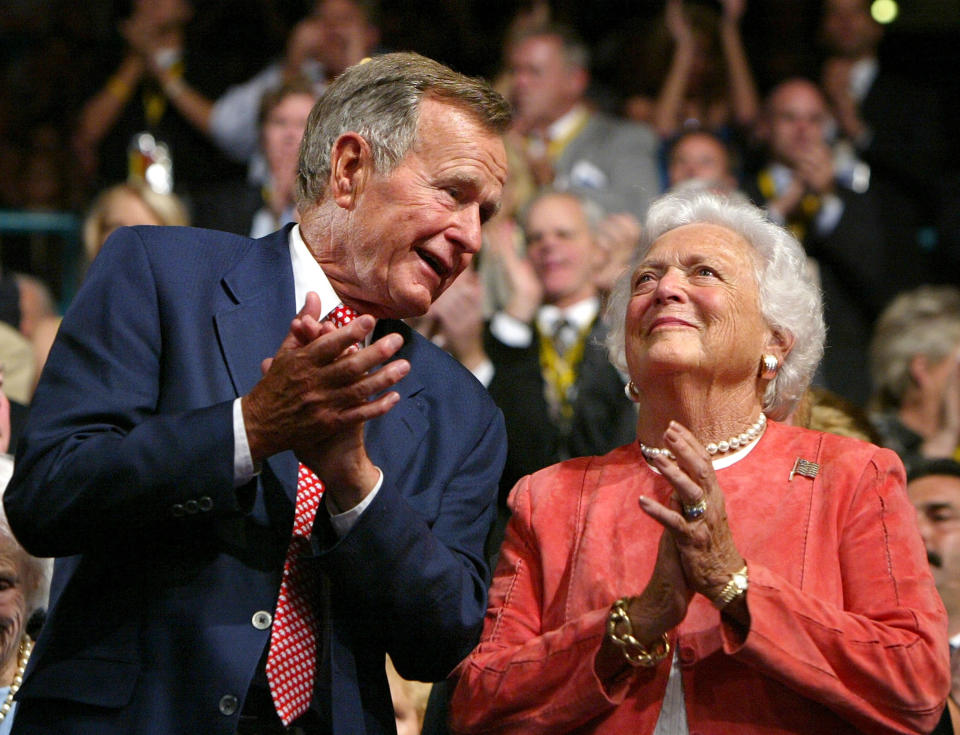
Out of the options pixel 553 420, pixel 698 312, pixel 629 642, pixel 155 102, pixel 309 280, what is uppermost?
pixel 309 280

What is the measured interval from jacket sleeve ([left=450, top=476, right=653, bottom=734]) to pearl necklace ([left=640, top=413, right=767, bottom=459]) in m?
0.27

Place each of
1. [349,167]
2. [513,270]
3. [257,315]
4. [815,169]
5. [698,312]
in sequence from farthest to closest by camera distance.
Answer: [815,169], [513,270], [698,312], [349,167], [257,315]

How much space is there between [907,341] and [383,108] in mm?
3196

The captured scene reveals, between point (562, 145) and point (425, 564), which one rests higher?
point (425, 564)

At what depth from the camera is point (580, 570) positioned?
2541mm

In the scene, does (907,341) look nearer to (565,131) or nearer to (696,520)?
(565,131)

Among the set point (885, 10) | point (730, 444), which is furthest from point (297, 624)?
point (885, 10)

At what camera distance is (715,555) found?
2264 millimetres

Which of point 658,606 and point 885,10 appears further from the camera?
point 885,10

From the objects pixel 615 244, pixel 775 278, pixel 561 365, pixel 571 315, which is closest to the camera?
pixel 775 278

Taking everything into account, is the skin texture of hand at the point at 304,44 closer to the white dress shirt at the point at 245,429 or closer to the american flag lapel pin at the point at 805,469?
the white dress shirt at the point at 245,429

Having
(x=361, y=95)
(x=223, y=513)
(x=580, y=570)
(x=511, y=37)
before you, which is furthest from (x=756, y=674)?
(x=511, y=37)

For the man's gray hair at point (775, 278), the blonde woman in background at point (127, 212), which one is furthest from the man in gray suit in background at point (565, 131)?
the man's gray hair at point (775, 278)

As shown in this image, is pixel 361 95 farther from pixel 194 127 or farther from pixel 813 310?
pixel 194 127
